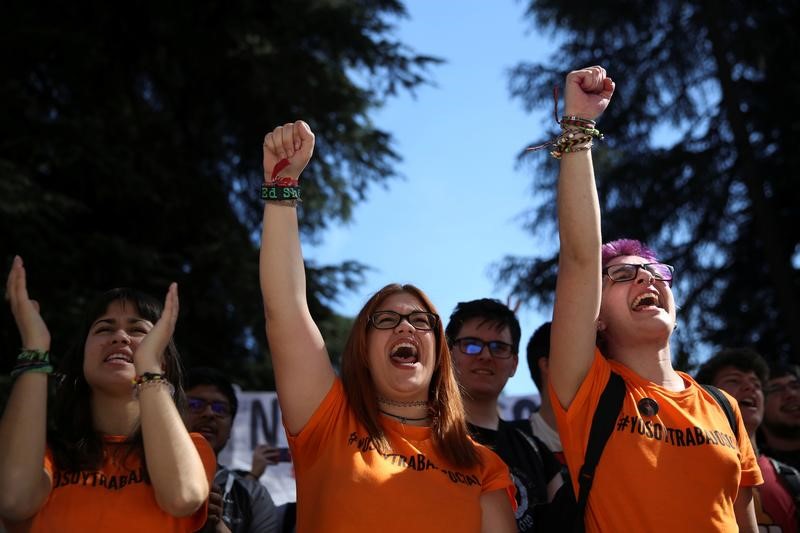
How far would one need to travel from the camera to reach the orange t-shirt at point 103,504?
2801mm

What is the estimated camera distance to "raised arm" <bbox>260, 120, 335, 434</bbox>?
2898 millimetres

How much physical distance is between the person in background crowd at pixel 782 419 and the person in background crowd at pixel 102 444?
10.6 feet

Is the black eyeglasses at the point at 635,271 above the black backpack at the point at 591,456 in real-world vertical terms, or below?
above

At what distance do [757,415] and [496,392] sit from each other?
4.22 ft

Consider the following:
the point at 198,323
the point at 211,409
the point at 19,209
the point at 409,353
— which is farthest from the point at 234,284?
the point at 409,353

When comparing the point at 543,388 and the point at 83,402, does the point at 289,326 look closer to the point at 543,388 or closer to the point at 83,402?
the point at 83,402

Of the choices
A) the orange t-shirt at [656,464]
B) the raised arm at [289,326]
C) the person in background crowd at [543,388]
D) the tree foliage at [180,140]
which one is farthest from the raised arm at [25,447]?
the tree foliage at [180,140]

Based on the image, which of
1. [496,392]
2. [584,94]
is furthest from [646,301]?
[496,392]

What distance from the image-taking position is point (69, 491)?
287cm

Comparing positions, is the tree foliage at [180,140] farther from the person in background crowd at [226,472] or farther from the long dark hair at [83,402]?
the long dark hair at [83,402]

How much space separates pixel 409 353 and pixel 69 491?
1146 millimetres

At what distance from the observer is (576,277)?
2.88 meters

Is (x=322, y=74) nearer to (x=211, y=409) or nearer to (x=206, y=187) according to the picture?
(x=206, y=187)

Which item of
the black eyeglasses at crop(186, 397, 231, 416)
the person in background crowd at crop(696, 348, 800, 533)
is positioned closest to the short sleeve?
the person in background crowd at crop(696, 348, 800, 533)
